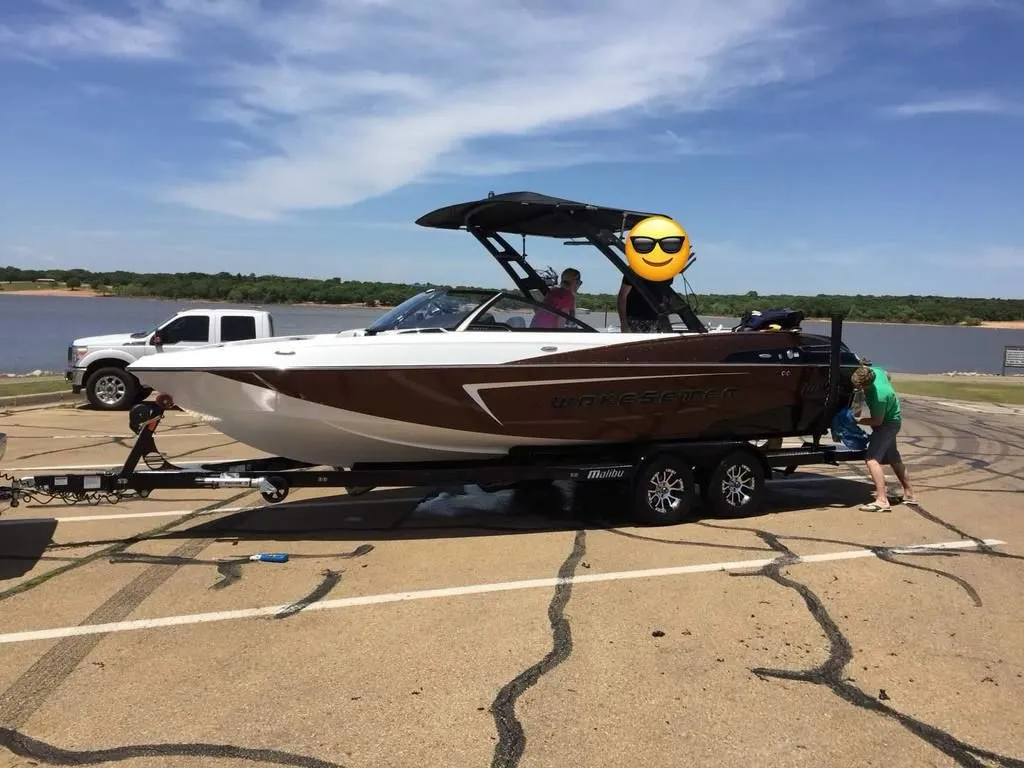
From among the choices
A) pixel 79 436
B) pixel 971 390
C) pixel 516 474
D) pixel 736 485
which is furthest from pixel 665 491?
pixel 971 390

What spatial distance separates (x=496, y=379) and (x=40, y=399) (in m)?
11.7

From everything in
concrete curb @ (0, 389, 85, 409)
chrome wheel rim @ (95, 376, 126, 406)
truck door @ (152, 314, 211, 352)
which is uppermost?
truck door @ (152, 314, 211, 352)

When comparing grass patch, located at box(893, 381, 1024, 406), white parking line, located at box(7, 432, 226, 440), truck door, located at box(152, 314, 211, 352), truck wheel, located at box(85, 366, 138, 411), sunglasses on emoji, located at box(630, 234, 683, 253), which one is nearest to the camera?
sunglasses on emoji, located at box(630, 234, 683, 253)

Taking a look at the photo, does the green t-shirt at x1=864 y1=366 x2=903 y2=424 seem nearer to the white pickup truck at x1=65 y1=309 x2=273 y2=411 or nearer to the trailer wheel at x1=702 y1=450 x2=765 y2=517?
the trailer wheel at x1=702 y1=450 x2=765 y2=517

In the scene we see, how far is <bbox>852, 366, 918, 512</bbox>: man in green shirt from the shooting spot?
24.4 feet

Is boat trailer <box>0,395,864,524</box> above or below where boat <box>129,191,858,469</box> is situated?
below

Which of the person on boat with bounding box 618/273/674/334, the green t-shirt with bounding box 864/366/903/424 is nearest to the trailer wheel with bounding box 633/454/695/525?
the person on boat with bounding box 618/273/674/334

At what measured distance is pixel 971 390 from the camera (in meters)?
21.4

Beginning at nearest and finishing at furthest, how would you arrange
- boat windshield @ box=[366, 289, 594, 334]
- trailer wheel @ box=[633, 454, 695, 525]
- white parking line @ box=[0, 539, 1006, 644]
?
white parking line @ box=[0, 539, 1006, 644] < boat windshield @ box=[366, 289, 594, 334] < trailer wheel @ box=[633, 454, 695, 525]

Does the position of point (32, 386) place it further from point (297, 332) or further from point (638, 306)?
point (638, 306)

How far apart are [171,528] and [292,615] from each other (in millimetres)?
2322

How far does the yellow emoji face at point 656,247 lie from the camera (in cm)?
719

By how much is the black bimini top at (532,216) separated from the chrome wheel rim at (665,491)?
227cm

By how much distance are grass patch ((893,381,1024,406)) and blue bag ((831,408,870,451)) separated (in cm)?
1270
